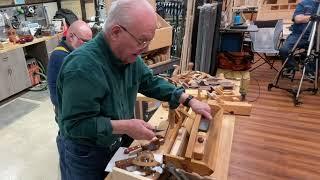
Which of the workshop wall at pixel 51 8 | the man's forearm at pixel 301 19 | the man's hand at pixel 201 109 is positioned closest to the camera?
the man's hand at pixel 201 109

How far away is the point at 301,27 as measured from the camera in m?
3.86

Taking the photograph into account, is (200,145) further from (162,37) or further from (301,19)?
(301,19)

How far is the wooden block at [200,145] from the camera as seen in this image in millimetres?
969

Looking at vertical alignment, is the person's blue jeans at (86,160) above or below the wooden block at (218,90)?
below

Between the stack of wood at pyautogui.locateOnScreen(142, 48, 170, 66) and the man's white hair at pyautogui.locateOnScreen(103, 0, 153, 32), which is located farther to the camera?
the stack of wood at pyautogui.locateOnScreen(142, 48, 170, 66)

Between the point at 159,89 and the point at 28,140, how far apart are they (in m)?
2.19

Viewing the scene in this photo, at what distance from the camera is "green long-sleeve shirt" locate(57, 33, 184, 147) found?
82cm

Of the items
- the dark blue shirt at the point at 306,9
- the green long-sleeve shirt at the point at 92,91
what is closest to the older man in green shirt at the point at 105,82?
the green long-sleeve shirt at the point at 92,91

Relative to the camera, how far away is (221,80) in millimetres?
1867

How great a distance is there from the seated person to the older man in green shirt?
360 centimetres

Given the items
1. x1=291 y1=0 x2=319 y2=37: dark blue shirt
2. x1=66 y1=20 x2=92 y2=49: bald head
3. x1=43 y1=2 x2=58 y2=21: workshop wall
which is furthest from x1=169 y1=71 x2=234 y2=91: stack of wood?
x1=43 y1=2 x2=58 y2=21: workshop wall

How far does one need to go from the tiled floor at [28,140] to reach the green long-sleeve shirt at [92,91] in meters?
1.59

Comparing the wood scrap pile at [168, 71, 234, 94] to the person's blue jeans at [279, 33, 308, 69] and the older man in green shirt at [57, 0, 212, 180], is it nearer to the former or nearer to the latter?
the older man in green shirt at [57, 0, 212, 180]

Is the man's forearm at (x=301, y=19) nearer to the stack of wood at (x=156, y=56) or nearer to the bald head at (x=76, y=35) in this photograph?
the stack of wood at (x=156, y=56)
